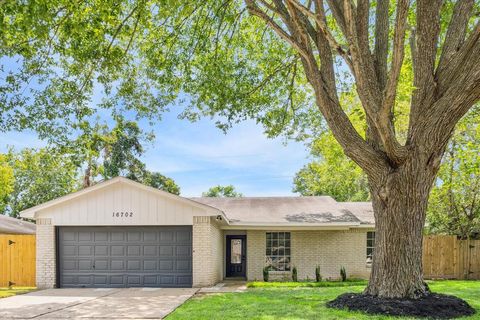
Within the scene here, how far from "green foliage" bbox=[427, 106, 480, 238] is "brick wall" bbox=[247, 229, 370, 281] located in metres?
3.96

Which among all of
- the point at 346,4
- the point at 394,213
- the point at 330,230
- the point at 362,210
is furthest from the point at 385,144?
the point at 362,210

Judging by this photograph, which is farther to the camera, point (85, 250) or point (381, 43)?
point (85, 250)

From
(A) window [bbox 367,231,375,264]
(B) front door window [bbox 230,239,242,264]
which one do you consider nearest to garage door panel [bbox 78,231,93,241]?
(B) front door window [bbox 230,239,242,264]

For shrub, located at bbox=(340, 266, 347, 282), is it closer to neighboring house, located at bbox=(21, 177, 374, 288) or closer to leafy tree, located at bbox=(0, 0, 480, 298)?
neighboring house, located at bbox=(21, 177, 374, 288)

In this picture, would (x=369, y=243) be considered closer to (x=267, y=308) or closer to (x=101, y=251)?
(x=267, y=308)

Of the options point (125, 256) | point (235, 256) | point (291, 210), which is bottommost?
point (235, 256)

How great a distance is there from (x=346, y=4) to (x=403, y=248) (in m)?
4.41

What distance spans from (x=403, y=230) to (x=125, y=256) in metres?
9.64

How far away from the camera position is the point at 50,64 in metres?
9.42

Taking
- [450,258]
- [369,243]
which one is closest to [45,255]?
[369,243]

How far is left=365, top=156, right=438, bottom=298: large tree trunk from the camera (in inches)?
309

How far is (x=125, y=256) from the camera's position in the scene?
14445 millimetres

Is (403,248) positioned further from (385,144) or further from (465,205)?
(465,205)

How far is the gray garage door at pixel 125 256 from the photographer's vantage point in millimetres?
14305
